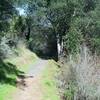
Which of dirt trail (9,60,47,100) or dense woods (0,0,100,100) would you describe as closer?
dirt trail (9,60,47,100)

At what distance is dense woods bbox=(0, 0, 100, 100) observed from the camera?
17.7 m

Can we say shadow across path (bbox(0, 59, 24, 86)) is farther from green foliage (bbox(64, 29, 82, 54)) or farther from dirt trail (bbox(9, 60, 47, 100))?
green foliage (bbox(64, 29, 82, 54))

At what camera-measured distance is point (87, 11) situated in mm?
44594

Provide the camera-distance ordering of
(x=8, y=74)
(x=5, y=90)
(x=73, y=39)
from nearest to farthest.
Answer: (x=5, y=90)
(x=8, y=74)
(x=73, y=39)

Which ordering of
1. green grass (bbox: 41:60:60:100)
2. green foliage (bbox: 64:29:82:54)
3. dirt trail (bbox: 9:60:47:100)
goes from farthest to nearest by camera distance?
green foliage (bbox: 64:29:82:54)
green grass (bbox: 41:60:60:100)
dirt trail (bbox: 9:60:47:100)

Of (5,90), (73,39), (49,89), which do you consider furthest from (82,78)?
(73,39)

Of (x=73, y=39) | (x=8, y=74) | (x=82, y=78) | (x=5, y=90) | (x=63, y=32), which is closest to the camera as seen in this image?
(x=5, y=90)

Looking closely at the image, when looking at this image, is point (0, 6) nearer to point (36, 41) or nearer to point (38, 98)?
point (38, 98)

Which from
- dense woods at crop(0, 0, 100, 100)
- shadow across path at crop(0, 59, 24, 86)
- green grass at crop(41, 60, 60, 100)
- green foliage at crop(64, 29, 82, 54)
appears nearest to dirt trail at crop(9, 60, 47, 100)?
green grass at crop(41, 60, 60, 100)

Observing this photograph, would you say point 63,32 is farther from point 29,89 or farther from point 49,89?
point 29,89

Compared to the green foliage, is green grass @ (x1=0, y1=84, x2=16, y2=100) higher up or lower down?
higher up

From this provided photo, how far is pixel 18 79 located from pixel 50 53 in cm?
3410

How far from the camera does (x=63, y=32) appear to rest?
1716 inches

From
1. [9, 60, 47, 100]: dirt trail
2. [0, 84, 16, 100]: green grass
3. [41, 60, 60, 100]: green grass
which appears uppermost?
[0, 84, 16, 100]: green grass
